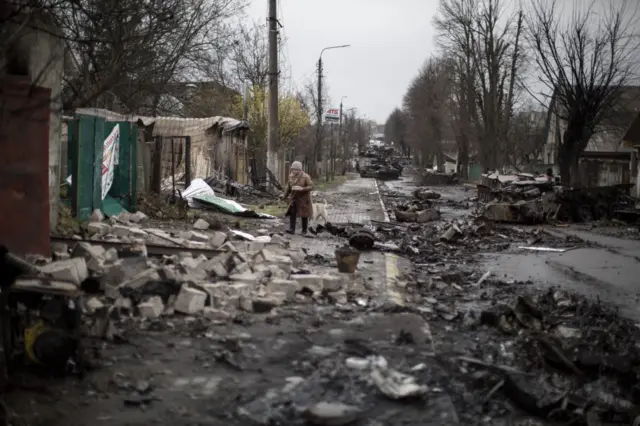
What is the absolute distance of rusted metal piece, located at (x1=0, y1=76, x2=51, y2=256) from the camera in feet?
23.9

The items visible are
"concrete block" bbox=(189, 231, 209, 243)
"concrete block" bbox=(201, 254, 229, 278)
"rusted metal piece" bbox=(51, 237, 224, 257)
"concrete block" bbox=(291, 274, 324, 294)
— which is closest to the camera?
"concrete block" bbox=(291, 274, 324, 294)

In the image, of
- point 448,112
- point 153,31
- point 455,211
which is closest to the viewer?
point 153,31

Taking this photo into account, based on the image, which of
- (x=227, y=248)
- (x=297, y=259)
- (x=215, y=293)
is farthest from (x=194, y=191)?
(x=215, y=293)

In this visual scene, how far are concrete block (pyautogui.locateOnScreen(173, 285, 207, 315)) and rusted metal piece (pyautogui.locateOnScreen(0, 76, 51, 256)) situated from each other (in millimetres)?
2334

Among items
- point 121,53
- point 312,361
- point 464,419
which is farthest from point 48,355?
point 121,53

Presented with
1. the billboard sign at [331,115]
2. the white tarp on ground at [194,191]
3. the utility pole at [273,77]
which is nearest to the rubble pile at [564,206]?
the utility pole at [273,77]

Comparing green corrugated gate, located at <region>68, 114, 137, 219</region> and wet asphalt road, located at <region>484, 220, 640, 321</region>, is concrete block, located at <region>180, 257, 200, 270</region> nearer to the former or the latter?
green corrugated gate, located at <region>68, 114, 137, 219</region>

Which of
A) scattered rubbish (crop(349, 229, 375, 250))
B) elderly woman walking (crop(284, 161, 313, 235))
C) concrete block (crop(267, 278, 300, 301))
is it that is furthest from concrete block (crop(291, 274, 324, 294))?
elderly woman walking (crop(284, 161, 313, 235))

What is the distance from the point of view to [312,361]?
5332 mm

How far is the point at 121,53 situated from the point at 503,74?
44765mm

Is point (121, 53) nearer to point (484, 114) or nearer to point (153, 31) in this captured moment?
point (153, 31)

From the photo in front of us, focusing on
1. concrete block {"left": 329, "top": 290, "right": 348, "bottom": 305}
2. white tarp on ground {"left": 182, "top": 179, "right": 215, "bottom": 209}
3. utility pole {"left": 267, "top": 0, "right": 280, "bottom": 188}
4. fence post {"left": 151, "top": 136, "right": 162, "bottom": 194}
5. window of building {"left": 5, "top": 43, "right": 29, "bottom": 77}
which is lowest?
concrete block {"left": 329, "top": 290, "right": 348, "bottom": 305}

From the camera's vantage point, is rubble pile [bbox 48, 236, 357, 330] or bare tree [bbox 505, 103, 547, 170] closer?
rubble pile [bbox 48, 236, 357, 330]

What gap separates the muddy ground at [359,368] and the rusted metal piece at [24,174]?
A: 233cm
